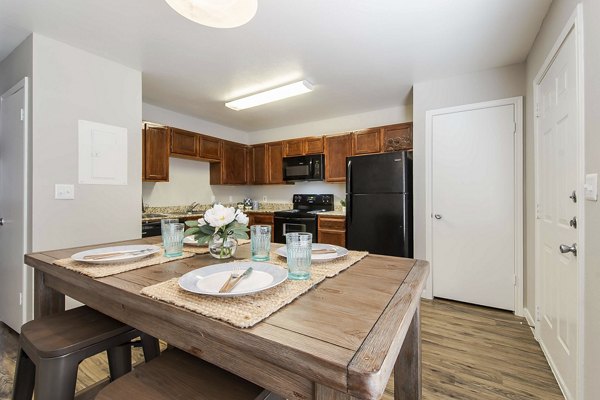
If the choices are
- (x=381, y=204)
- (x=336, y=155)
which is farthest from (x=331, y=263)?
(x=336, y=155)

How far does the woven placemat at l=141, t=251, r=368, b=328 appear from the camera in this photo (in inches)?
25.3

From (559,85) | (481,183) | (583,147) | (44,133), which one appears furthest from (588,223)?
(44,133)

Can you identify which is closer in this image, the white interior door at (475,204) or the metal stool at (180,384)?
the metal stool at (180,384)

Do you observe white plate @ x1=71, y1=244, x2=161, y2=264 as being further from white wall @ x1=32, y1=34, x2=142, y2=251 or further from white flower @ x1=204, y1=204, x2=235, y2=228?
white wall @ x1=32, y1=34, x2=142, y2=251

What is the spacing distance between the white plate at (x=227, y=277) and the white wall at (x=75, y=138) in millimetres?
1942

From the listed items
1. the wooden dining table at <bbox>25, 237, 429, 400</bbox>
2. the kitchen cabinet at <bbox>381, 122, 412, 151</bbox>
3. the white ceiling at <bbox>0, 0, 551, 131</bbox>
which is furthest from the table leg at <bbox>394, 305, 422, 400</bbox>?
the kitchen cabinet at <bbox>381, 122, 412, 151</bbox>

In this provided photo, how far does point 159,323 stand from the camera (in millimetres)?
792

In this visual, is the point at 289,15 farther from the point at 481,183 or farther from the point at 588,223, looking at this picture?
the point at 481,183

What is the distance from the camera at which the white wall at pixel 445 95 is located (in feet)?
8.28

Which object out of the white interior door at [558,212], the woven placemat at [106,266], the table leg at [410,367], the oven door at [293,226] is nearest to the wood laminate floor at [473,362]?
the white interior door at [558,212]

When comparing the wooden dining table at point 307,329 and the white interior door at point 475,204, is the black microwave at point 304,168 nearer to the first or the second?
the white interior door at point 475,204

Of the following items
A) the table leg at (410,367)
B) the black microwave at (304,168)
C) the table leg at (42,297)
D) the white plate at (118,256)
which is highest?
the black microwave at (304,168)

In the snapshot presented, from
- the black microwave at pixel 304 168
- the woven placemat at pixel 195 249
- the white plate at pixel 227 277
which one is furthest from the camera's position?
the black microwave at pixel 304 168

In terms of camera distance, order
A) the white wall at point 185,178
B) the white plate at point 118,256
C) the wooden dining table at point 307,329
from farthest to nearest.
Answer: the white wall at point 185,178 < the white plate at point 118,256 < the wooden dining table at point 307,329
